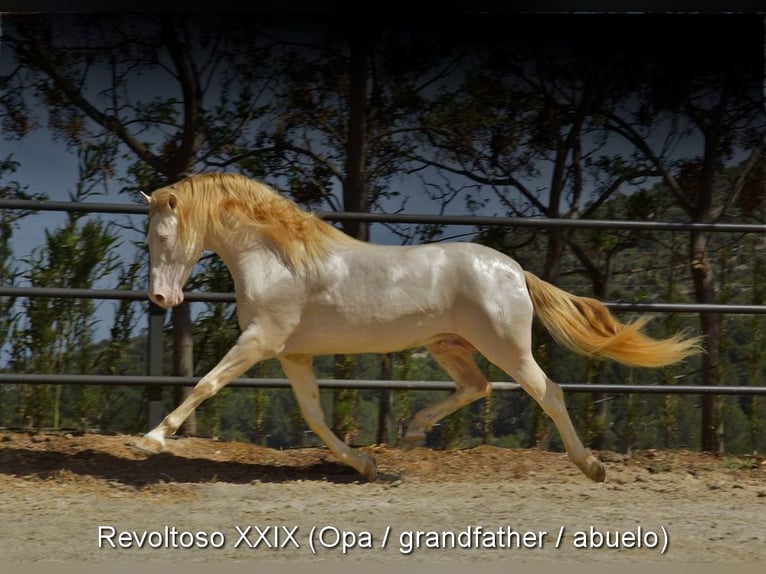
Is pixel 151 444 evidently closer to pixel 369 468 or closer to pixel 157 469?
pixel 157 469

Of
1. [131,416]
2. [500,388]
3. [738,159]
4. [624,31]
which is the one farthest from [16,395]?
[738,159]

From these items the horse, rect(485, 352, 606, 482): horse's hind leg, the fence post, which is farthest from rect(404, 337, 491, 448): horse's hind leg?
the fence post

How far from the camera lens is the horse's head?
4680mm

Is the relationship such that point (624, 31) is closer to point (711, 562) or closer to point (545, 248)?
point (545, 248)

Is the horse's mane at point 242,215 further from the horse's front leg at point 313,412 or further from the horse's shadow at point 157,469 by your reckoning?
the horse's shadow at point 157,469

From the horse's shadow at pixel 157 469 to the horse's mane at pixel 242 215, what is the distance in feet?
4.00

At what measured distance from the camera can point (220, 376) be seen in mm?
4570

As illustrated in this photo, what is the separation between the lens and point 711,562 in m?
3.57

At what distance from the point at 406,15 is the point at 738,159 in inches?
98.8

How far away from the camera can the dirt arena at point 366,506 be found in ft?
12.1

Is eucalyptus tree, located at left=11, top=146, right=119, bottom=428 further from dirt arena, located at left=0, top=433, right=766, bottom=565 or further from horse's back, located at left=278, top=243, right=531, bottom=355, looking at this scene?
horse's back, located at left=278, top=243, right=531, bottom=355

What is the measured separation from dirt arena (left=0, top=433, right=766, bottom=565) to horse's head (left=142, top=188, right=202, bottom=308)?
985 mm

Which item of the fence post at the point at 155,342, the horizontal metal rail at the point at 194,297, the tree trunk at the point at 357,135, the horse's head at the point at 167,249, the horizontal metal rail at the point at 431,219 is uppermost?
the tree trunk at the point at 357,135

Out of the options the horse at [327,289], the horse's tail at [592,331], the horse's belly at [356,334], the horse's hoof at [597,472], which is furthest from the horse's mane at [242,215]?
the horse's hoof at [597,472]
